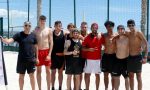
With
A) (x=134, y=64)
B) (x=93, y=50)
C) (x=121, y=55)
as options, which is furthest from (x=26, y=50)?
(x=134, y=64)

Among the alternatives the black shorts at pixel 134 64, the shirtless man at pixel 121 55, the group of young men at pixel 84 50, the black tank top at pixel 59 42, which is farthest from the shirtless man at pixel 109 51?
the black tank top at pixel 59 42

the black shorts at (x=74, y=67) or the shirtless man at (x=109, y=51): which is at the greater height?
the shirtless man at (x=109, y=51)

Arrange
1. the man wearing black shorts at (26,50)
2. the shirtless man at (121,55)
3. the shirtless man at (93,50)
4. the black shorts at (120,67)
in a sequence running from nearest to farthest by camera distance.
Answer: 1. the man wearing black shorts at (26,50)
2. the shirtless man at (121,55)
3. the black shorts at (120,67)
4. the shirtless man at (93,50)

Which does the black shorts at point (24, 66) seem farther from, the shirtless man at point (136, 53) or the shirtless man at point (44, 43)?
the shirtless man at point (136, 53)

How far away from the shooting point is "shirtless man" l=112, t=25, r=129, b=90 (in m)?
9.31

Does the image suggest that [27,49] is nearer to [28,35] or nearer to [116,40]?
[28,35]

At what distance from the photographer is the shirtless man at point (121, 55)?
931 centimetres

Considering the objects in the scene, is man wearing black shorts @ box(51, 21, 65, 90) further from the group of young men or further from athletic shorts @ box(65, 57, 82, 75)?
athletic shorts @ box(65, 57, 82, 75)

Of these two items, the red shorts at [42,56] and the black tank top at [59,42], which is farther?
the black tank top at [59,42]

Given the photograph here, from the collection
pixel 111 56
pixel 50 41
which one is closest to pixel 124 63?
pixel 111 56

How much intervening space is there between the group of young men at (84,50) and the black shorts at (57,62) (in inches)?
3.9

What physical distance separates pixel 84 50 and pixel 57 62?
0.85 metres

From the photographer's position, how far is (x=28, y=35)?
9070 millimetres

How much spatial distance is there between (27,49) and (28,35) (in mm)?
340
